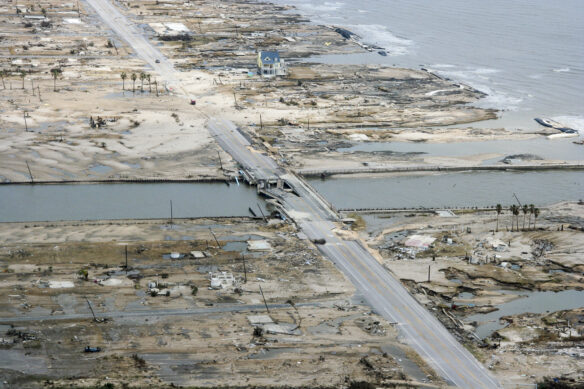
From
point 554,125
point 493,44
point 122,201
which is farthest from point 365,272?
point 493,44

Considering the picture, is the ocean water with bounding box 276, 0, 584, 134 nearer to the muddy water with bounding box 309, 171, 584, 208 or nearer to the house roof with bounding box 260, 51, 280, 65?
the house roof with bounding box 260, 51, 280, 65

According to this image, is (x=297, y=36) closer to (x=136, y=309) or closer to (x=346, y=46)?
(x=346, y=46)

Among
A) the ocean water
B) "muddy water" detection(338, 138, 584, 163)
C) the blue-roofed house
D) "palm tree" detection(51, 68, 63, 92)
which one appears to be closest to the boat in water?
the ocean water

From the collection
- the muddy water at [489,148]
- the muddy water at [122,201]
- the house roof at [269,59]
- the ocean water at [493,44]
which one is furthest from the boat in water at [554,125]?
the muddy water at [122,201]

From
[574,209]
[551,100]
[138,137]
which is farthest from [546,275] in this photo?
[551,100]

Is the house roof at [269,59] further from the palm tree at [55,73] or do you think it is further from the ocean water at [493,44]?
the palm tree at [55,73]
